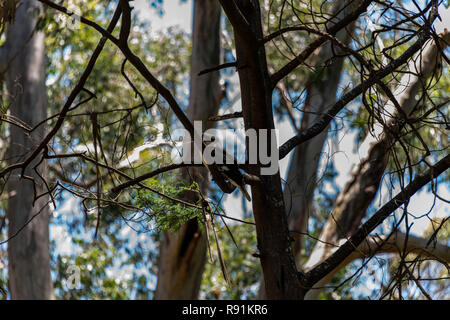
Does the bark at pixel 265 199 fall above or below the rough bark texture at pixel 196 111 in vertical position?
below

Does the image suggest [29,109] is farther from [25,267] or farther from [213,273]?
[213,273]

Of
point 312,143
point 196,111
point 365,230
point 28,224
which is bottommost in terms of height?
point 365,230

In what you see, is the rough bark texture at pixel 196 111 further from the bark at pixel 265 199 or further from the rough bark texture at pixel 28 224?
the bark at pixel 265 199

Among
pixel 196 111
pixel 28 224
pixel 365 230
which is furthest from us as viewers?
pixel 28 224

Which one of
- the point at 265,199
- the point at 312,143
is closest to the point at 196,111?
the point at 312,143

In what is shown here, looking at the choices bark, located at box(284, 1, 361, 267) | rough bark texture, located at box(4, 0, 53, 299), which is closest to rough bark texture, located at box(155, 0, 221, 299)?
bark, located at box(284, 1, 361, 267)

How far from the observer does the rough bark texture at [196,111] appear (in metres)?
5.17

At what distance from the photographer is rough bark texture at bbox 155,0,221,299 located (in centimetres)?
517

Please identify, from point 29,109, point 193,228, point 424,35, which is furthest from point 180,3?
point 424,35

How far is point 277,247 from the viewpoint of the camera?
1.77 meters

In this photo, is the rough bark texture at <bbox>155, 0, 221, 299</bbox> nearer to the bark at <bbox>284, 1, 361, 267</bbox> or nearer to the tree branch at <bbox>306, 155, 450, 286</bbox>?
the bark at <bbox>284, 1, 361, 267</bbox>

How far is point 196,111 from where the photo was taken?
519 cm

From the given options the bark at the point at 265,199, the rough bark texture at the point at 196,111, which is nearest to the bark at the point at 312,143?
the rough bark texture at the point at 196,111

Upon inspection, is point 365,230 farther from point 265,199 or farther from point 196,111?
point 196,111
